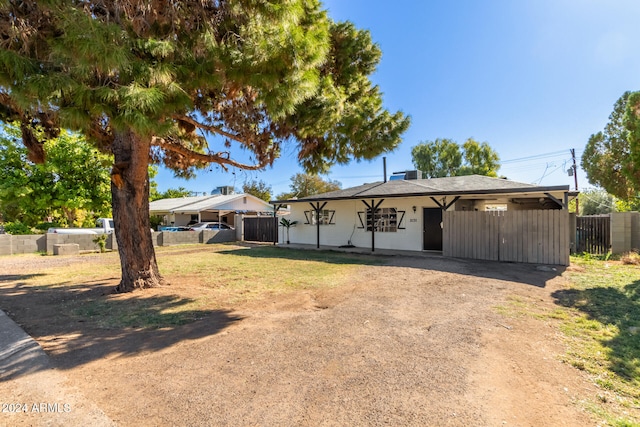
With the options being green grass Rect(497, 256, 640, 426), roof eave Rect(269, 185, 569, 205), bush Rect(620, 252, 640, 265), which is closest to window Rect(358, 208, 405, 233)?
roof eave Rect(269, 185, 569, 205)

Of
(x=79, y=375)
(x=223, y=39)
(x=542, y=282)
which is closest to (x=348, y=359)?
(x=79, y=375)

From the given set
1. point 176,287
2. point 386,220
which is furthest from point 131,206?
point 386,220

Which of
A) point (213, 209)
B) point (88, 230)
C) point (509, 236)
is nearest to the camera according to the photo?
point (509, 236)

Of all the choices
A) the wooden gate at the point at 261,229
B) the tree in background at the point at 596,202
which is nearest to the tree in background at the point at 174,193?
the wooden gate at the point at 261,229

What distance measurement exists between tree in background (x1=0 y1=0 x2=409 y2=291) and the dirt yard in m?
2.63

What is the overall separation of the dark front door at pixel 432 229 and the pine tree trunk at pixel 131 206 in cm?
1025

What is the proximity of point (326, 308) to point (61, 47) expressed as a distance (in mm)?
4885

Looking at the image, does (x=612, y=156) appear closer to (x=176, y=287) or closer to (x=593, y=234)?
(x=593, y=234)

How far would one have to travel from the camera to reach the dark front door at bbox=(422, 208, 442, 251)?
1338 cm

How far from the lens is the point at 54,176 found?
61.8ft

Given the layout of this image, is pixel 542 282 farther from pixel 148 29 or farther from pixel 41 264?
pixel 41 264

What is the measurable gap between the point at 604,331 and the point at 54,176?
24.0m

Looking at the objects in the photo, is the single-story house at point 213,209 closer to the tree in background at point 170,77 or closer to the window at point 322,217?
the window at point 322,217

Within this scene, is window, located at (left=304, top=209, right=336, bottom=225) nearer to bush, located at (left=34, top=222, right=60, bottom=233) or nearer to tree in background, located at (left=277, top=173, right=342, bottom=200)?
bush, located at (left=34, top=222, right=60, bottom=233)
